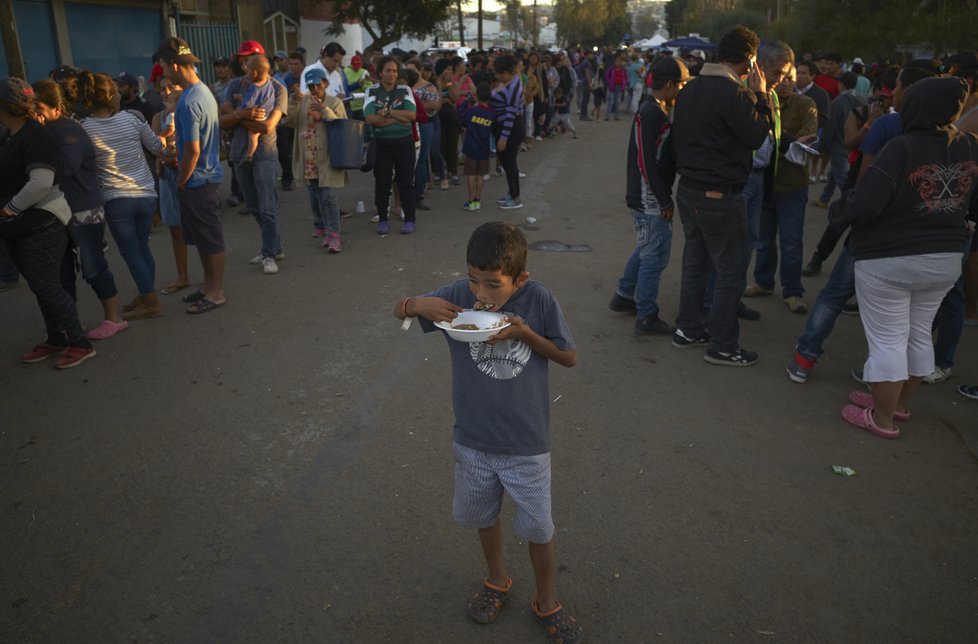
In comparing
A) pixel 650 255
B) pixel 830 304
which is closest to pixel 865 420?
pixel 830 304

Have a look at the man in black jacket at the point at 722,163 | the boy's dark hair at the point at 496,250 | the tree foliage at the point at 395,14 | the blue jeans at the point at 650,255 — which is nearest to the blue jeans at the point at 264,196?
the blue jeans at the point at 650,255

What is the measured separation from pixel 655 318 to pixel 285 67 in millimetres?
8445

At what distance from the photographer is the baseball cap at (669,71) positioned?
5.39 meters

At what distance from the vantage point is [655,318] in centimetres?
579

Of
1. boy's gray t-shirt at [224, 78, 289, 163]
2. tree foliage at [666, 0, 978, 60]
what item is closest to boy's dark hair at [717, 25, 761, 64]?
boy's gray t-shirt at [224, 78, 289, 163]

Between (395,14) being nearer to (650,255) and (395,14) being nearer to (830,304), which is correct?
(650,255)

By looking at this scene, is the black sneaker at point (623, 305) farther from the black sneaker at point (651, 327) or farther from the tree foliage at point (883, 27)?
the tree foliage at point (883, 27)

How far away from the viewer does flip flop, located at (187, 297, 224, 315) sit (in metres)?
6.18

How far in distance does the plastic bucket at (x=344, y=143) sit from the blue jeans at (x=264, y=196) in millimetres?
649

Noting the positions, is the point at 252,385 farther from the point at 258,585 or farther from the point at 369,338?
the point at 258,585

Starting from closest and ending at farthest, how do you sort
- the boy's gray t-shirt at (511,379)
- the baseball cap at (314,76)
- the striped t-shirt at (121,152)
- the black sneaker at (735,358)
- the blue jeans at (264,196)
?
the boy's gray t-shirt at (511,379), the black sneaker at (735,358), the striped t-shirt at (121,152), the blue jeans at (264,196), the baseball cap at (314,76)

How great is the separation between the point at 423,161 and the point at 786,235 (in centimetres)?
544

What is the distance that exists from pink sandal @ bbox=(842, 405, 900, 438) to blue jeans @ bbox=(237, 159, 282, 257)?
5230 millimetres

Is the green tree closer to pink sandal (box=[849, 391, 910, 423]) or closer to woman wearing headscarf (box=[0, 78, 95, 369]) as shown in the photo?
pink sandal (box=[849, 391, 910, 423])
